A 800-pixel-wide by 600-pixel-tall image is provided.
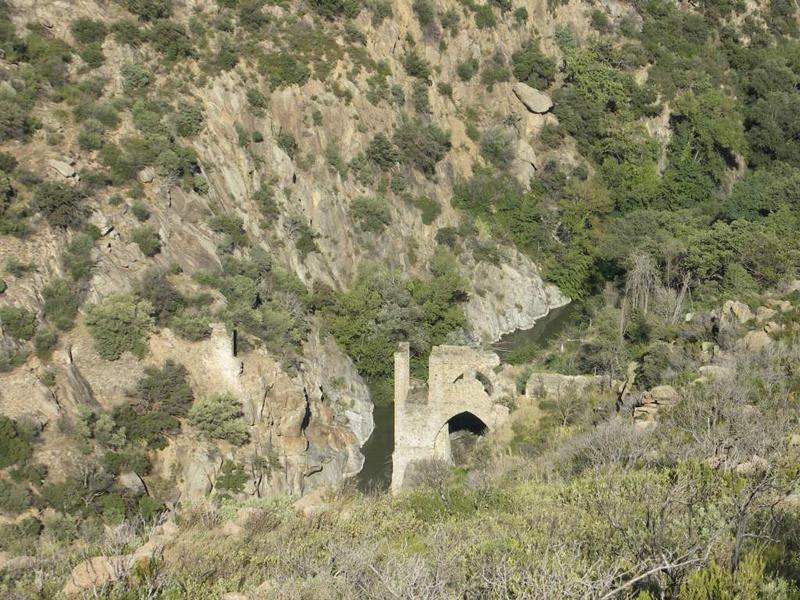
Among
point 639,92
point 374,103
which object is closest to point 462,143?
point 374,103

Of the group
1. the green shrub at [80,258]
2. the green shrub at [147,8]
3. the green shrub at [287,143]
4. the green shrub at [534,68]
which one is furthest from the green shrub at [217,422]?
the green shrub at [534,68]

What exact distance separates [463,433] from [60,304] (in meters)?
18.5

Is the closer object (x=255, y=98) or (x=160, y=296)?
(x=160, y=296)

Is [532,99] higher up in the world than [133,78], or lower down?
higher up

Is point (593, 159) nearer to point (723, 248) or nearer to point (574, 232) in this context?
point (574, 232)

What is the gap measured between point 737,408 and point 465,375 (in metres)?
13.1

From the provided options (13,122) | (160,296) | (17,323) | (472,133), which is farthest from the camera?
(472,133)

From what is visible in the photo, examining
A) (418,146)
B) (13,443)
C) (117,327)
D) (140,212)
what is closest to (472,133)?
(418,146)

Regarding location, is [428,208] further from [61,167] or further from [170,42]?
[61,167]

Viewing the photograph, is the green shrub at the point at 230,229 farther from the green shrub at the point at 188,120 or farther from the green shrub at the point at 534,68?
the green shrub at the point at 534,68

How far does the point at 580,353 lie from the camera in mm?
38344

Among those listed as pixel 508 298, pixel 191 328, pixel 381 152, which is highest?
pixel 381 152

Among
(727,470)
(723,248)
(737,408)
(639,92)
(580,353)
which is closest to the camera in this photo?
(727,470)

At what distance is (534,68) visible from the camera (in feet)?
229
